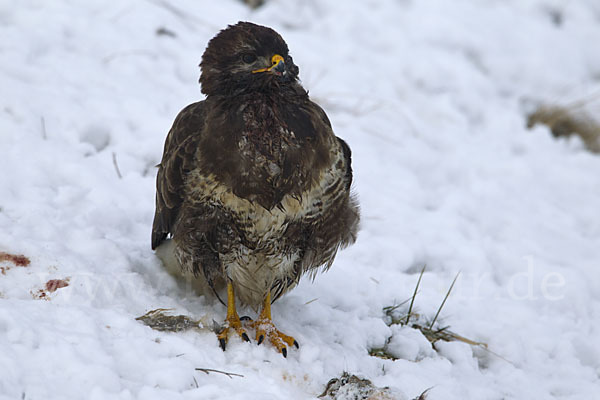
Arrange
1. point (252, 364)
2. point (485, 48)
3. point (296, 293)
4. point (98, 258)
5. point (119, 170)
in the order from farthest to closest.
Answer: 1. point (485, 48)
2. point (119, 170)
3. point (296, 293)
4. point (98, 258)
5. point (252, 364)

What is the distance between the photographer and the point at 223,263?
3.27 meters

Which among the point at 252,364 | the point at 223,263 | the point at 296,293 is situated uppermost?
the point at 223,263

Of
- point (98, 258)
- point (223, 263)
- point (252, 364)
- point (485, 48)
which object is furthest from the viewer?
point (485, 48)

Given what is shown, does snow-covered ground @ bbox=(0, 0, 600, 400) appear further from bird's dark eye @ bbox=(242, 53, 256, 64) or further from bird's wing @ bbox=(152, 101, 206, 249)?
bird's dark eye @ bbox=(242, 53, 256, 64)

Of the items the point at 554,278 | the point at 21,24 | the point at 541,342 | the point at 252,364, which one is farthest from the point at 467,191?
the point at 21,24

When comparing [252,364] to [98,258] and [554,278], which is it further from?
[554,278]

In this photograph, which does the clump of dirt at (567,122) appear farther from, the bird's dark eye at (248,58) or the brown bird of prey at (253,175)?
the bird's dark eye at (248,58)

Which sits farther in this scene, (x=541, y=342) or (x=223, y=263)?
(x=541, y=342)

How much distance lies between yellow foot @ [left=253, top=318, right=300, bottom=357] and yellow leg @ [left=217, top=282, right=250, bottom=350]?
8 centimetres

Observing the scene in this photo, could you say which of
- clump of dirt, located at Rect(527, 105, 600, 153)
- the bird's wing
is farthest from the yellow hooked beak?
clump of dirt, located at Rect(527, 105, 600, 153)

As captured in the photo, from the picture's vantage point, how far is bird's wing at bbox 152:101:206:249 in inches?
125

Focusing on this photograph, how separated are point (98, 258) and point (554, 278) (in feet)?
9.99

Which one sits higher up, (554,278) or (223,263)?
(223,263)

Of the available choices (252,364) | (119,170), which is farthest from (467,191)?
Answer: (252,364)
